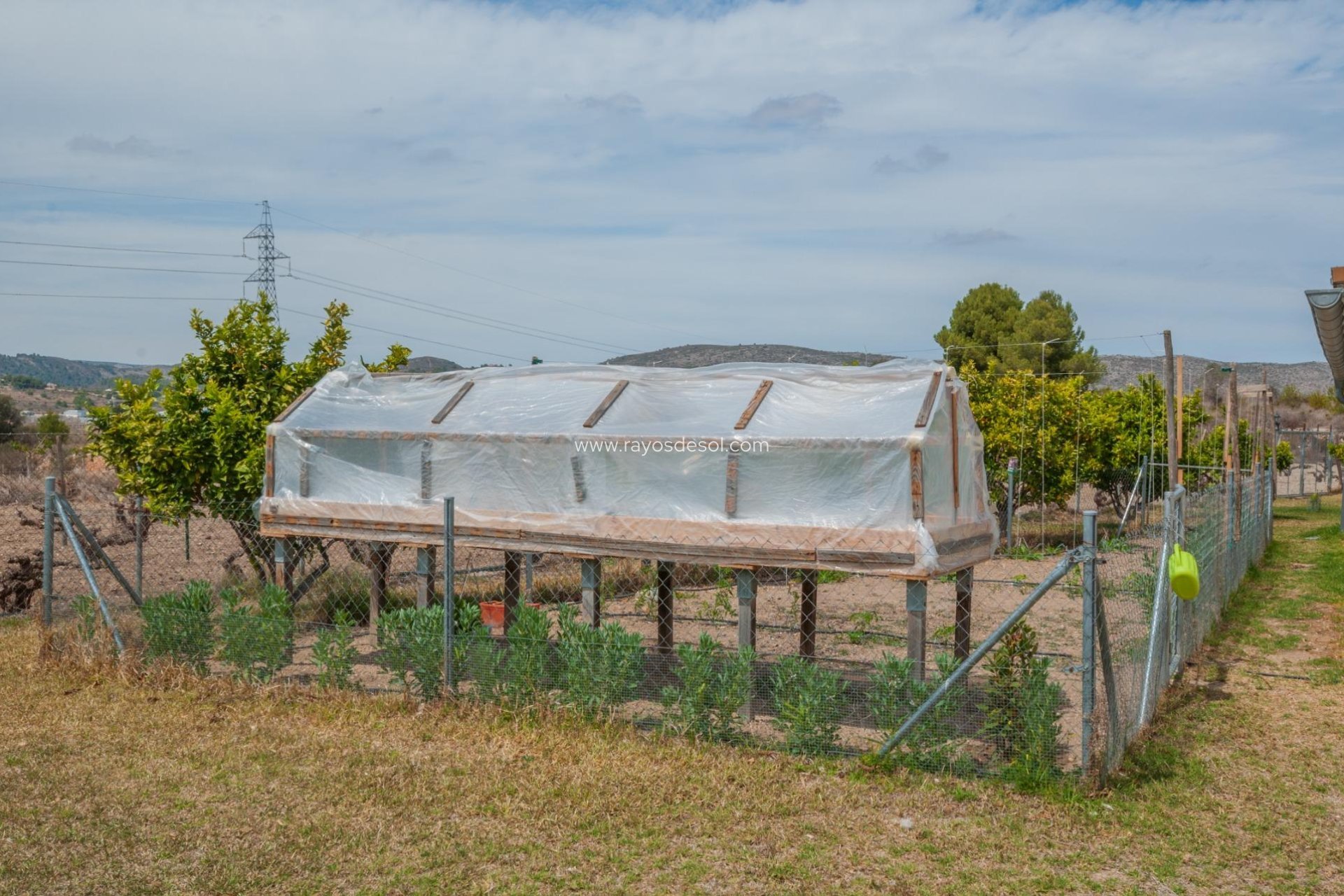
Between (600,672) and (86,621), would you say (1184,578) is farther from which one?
(86,621)

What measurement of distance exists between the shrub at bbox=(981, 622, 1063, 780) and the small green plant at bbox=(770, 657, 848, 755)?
3.14 ft

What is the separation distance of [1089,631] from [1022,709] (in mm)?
710

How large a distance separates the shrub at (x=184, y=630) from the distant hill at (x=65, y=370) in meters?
Answer: 80.7

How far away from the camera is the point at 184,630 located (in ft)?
30.5

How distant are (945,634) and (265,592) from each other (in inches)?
279

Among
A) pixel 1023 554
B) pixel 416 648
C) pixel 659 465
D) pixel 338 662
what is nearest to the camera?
pixel 416 648

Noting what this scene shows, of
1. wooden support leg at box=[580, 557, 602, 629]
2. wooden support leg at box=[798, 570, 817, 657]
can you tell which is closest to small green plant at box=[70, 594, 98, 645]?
wooden support leg at box=[580, 557, 602, 629]

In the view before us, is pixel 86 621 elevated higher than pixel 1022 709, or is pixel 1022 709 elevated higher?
pixel 86 621

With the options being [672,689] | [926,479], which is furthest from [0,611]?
[926,479]

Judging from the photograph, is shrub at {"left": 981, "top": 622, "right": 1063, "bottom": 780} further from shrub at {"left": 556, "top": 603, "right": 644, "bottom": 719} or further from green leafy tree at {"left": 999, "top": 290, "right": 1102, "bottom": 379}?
green leafy tree at {"left": 999, "top": 290, "right": 1102, "bottom": 379}

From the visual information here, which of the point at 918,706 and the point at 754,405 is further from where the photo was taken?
the point at 754,405

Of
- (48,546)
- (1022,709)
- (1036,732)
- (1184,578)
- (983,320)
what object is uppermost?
(983,320)

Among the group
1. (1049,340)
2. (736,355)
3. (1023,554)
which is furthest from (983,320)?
(1023,554)

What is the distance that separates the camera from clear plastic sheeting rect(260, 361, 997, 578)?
8383mm
